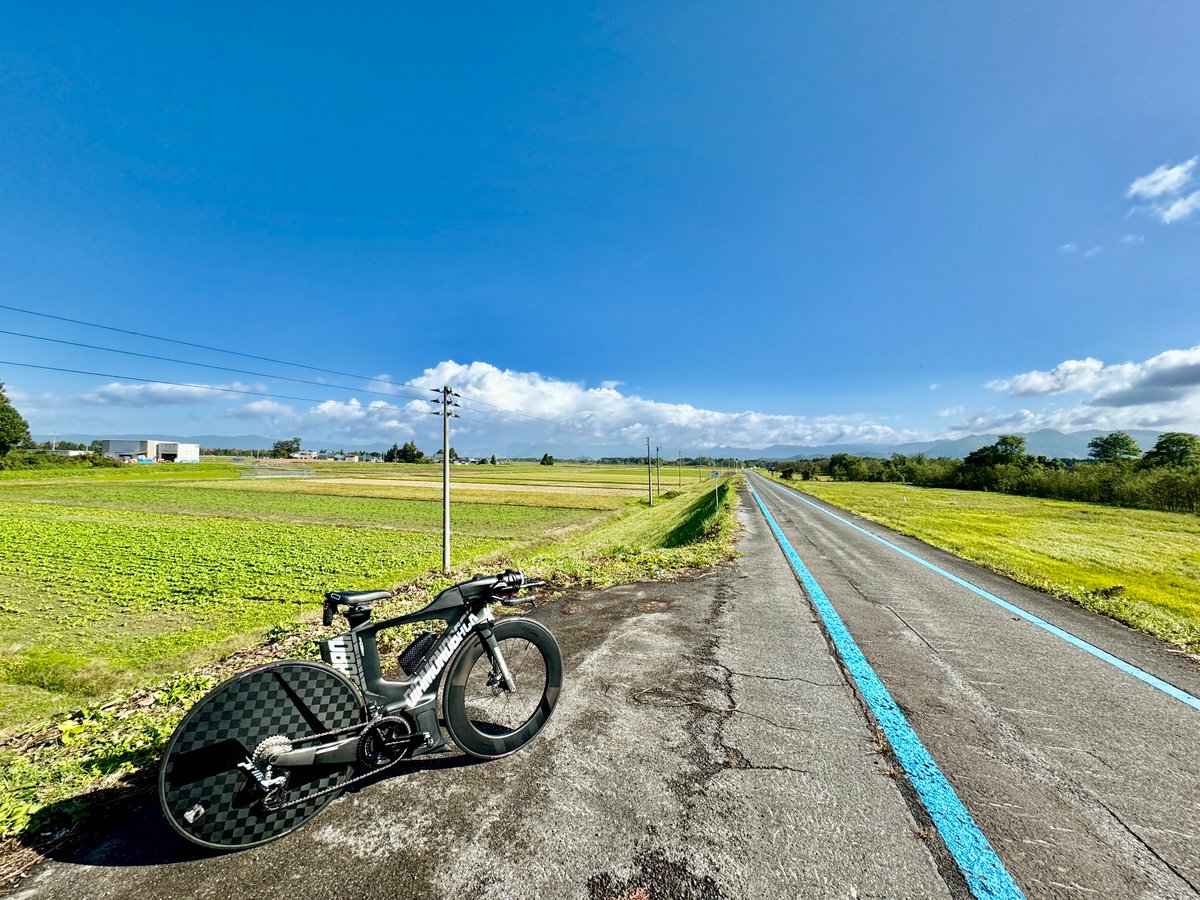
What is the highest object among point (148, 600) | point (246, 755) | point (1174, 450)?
point (1174, 450)

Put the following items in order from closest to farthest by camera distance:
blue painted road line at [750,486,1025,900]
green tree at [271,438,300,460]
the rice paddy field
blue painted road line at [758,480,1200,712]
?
blue painted road line at [750,486,1025,900] < blue painted road line at [758,480,1200,712] < the rice paddy field < green tree at [271,438,300,460]

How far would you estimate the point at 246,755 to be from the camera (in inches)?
93.7

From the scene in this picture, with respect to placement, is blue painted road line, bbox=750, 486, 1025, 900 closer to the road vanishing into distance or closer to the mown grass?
the road vanishing into distance

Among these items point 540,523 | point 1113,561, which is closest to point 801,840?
point 1113,561

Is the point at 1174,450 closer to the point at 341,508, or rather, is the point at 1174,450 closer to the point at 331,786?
the point at 331,786

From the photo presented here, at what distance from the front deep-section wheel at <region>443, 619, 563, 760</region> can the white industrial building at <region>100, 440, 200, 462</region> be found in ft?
558

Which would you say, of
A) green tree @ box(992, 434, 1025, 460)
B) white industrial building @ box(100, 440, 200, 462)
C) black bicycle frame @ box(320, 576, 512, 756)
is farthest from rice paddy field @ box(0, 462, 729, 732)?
white industrial building @ box(100, 440, 200, 462)

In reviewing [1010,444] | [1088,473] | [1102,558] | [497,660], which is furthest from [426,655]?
[1010,444]

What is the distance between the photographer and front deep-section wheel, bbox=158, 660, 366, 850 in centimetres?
226

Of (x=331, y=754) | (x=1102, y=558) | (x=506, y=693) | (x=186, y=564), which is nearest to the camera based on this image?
(x=331, y=754)

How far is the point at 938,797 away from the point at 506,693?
289 cm

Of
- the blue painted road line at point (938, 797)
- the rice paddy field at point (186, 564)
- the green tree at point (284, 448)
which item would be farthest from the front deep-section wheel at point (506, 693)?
the green tree at point (284, 448)

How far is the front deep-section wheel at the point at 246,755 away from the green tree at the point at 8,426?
352ft

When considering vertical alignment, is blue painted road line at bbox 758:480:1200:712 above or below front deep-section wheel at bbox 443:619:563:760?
below
